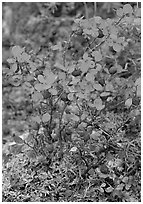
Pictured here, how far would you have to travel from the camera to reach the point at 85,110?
165 cm

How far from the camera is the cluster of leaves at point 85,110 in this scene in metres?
1.50

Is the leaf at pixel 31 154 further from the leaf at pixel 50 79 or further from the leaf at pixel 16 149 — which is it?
the leaf at pixel 50 79

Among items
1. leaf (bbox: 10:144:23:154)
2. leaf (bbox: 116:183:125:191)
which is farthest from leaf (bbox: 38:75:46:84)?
leaf (bbox: 116:183:125:191)

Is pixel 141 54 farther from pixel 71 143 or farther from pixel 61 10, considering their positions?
pixel 61 10

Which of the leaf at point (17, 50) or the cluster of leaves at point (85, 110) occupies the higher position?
the leaf at point (17, 50)

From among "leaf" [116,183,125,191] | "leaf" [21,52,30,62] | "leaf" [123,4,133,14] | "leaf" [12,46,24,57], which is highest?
"leaf" [123,4,133,14]

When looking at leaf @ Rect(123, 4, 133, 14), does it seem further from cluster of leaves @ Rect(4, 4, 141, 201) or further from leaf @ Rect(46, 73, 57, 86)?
leaf @ Rect(46, 73, 57, 86)

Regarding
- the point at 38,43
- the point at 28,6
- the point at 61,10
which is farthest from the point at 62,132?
the point at 28,6

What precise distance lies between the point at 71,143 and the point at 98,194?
0.79 ft

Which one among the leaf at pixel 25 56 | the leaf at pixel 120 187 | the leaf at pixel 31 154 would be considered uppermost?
the leaf at pixel 25 56

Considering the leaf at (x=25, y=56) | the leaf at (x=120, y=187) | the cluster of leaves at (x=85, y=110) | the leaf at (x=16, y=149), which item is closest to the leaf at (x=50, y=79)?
the cluster of leaves at (x=85, y=110)

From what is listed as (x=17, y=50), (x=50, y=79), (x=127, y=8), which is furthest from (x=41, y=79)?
(x=127, y=8)

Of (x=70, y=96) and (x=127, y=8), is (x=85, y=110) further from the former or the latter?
(x=127, y=8)

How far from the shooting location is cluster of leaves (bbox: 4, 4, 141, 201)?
150cm
